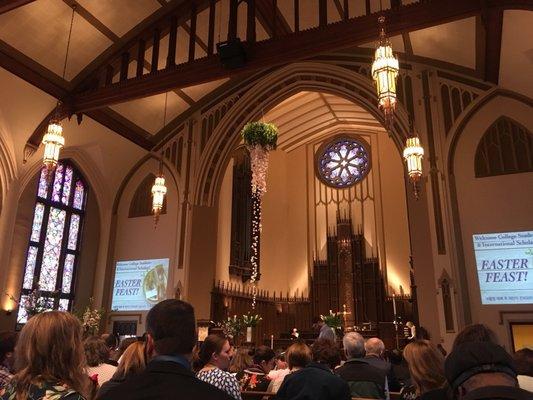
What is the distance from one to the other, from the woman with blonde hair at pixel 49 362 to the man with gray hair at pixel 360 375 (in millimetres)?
2158

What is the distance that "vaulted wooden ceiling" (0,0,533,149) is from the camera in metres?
7.99

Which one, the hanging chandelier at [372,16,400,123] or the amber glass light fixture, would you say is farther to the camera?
the amber glass light fixture

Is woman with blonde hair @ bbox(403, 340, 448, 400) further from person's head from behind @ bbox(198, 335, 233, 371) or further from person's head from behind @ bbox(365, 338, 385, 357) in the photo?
person's head from behind @ bbox(365, 338, 385, 357)

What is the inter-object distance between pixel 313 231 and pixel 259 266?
9.56 ft

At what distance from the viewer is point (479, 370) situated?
3.68ft

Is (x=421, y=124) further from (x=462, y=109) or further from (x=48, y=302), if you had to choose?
(x=48, y=302)

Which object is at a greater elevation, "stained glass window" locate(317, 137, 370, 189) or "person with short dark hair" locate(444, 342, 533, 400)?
"stained glass window" locate(317, 137, 370, 189)

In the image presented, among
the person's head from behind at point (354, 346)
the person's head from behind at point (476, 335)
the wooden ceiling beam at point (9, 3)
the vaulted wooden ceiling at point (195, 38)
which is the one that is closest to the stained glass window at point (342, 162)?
the vaulted wooden ceiling at point (195, 38)

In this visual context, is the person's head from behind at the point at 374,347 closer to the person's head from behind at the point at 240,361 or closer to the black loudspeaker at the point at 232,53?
the person's head from behind at the point at 240,361

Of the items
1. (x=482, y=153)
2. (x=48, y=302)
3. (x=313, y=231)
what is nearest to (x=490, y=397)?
(x=482, y=153)

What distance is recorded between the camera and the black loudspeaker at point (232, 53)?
857cm

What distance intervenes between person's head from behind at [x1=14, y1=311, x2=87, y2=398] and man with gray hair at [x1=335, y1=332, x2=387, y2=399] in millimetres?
2182

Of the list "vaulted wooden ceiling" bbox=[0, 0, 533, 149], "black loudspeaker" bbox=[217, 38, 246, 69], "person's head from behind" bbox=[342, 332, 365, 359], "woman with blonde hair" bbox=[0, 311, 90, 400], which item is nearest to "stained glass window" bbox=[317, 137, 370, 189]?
"vaulted wooden ceiling" bbox=[0, 0, 533, 149]

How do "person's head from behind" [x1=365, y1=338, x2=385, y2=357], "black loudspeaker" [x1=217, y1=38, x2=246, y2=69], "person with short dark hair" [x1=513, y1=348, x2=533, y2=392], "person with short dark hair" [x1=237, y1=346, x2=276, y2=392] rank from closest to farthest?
1. "person with short dark hair" [x1=513, y1=348, x2=533, y2=392]
2. "person's head from behind" [x1=365, y1=338, x2=385, y2=357]
3. "person with short dark hair" [x1=237, y1=346, x2=276, y2=392]
4. "black loudspeaker" [x1=217, y1=38, x2=246, y2=69]
